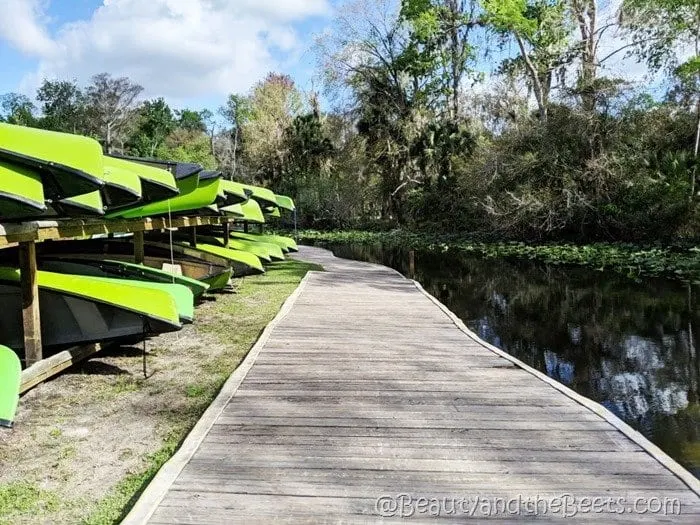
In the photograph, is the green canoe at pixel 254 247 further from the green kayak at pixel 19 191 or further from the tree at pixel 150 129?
the tree at pixel 150 129

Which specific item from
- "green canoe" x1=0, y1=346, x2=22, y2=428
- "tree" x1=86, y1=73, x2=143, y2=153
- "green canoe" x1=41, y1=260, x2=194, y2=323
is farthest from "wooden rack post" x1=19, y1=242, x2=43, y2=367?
"tree" x1=86, y1=73, x2=143, y2=153

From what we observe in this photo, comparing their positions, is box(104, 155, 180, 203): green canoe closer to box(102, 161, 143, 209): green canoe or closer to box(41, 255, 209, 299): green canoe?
box(102, 161, 143, 209): green canoe

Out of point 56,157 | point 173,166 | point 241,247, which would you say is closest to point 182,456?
point 56,157

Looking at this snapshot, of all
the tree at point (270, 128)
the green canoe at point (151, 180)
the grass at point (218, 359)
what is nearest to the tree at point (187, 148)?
the tree at point (270, 128)

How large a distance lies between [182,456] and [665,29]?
23897 mm

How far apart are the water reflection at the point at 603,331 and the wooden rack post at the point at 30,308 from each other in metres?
5.01

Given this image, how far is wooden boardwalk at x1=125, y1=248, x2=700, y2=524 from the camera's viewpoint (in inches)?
106

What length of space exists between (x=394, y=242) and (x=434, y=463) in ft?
70.8

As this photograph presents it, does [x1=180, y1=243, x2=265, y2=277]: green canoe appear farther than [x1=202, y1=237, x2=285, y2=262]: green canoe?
No

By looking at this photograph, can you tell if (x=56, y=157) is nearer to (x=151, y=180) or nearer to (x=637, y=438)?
(x=151, y=180)

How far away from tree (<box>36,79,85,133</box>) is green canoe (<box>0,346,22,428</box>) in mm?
45324

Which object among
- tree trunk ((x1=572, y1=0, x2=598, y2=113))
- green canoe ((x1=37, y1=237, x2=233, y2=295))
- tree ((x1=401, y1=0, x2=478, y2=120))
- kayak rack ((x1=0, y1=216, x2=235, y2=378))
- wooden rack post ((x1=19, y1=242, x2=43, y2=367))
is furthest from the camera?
tree ((x1=401, y1=0, x2=478, y2=120))

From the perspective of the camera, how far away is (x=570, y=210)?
19.4m

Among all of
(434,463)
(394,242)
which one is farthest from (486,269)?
(434,463)
